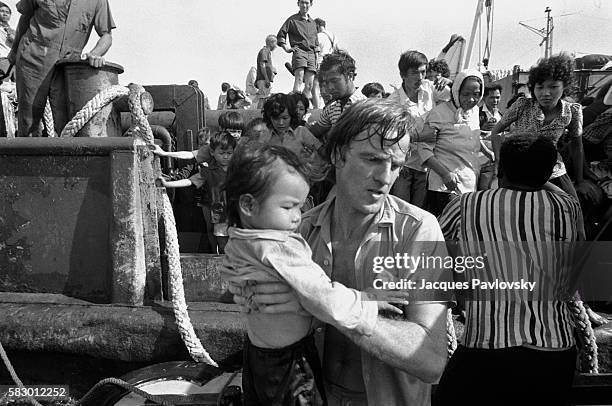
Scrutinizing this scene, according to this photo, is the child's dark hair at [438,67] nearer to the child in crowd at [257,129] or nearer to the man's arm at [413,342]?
the child in crowd at [257,129]

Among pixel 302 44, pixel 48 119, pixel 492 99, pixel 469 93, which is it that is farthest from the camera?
pixel 302 44

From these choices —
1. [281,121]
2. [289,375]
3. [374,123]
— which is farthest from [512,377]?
[281,121]

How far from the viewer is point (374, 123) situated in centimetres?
152

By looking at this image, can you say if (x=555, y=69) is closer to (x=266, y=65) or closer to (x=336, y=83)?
(x=336, y=83)

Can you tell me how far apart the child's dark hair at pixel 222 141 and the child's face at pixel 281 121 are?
452 mm

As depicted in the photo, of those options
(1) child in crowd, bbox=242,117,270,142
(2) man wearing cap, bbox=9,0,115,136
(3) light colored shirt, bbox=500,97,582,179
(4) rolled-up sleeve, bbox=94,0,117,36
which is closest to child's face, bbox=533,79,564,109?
→ (3) light colored shirt, bbox=500,97,582,179

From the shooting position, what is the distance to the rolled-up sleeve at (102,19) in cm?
479

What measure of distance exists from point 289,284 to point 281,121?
9.18ft

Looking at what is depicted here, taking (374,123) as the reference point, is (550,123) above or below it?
above

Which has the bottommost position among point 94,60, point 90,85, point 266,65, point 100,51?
point 90,85

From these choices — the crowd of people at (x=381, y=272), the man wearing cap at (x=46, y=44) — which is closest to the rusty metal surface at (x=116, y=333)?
the crowd of people at (x=381, y=272)

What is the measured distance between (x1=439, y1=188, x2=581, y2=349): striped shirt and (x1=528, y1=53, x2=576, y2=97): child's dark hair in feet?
4.87

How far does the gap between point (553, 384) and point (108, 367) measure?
2.46 meters

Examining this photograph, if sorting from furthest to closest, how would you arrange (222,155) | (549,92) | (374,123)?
(222,155), (549,92), (374,123)
